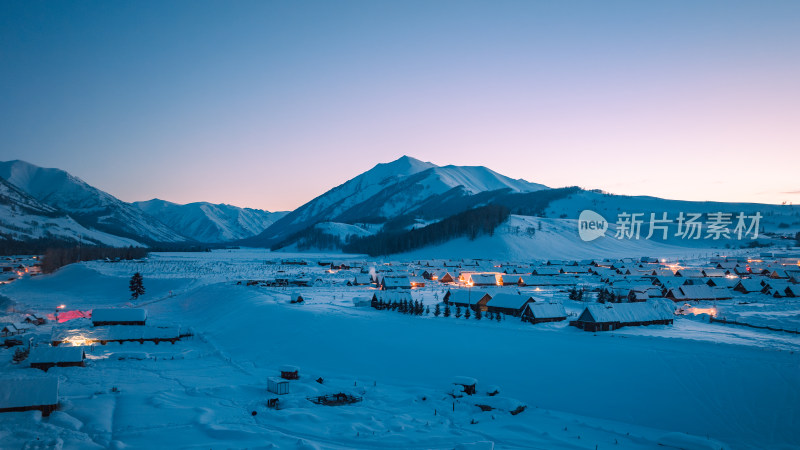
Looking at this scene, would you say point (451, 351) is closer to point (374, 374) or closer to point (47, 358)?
point (374, 374)

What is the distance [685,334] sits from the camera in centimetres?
3353

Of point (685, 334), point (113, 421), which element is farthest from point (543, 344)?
point (113, 421)

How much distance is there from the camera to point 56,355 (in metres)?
32.3

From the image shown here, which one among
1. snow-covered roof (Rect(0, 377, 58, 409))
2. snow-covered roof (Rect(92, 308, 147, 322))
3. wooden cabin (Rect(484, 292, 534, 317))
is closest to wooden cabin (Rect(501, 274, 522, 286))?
wooden cabin (Rect(484, 292, 534, 317))

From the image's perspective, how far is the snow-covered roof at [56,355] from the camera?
105 feet

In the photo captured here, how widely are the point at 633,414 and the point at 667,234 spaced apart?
194 meters

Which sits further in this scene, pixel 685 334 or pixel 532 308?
pixel 532 308

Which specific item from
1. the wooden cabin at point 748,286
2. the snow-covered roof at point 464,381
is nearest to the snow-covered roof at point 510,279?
the wooden cabin at point 748,286

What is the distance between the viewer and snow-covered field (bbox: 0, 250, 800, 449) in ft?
67.0

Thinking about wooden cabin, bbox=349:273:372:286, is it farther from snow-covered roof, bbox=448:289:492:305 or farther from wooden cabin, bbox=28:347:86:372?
wooden cabin, bbox=28:347:86:372

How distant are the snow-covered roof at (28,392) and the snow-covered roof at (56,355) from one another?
364 inches

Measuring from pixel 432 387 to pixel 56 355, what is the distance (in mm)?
26300

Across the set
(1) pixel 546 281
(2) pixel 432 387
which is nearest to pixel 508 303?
(2) pixel 432 387

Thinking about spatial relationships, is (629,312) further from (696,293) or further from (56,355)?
(56,355)
